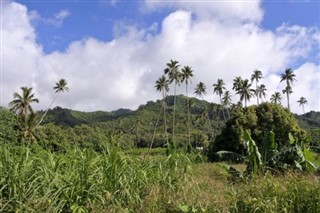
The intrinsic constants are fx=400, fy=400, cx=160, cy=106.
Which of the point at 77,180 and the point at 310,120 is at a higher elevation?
the point at 310,120

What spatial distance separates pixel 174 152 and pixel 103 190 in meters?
2.04

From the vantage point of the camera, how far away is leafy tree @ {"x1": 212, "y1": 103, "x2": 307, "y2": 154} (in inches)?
1698

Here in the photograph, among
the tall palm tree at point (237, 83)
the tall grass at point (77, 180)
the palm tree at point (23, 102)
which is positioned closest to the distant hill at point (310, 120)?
the tall palm tree at point (237, 83)

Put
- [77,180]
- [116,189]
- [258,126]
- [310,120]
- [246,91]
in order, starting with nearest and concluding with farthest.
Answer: [77,180] → [116,189] → [258,126] → [246,91] → [310,120]

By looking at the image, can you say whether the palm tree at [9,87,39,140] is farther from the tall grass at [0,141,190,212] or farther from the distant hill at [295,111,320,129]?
the distant hill at [295,111,320,129]

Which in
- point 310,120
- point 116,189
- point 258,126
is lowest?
point 116,189

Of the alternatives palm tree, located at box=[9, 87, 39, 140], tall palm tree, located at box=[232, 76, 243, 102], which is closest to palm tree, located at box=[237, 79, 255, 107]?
tall palm tree, located at box=[232, 76, 243, 102]

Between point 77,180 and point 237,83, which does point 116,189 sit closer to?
point 77,180

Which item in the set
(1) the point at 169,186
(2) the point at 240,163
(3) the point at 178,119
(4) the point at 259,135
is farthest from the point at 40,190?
(3) the point at 178,119

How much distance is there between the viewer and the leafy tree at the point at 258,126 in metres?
43.1

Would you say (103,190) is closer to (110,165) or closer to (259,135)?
(110,165)

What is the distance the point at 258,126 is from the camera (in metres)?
45.8

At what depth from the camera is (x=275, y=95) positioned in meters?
98.8

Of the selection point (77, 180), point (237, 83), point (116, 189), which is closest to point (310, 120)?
point (237, 83)
